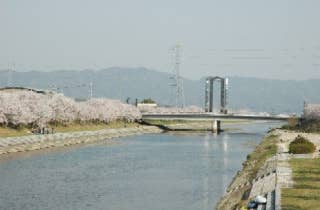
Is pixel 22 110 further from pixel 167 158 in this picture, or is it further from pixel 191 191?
pixel 191 191

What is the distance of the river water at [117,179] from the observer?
102ft

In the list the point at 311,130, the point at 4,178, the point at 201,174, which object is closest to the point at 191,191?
the point at 201,174

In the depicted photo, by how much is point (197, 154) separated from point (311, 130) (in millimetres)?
38619

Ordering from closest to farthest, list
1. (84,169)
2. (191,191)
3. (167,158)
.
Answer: (191,191)
(84,169)
(167,158)

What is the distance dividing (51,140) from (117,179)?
3181 cm

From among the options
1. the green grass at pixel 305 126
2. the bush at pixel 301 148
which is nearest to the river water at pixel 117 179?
the bush at pixel 301 148

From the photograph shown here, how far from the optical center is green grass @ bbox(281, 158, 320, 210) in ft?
72.5

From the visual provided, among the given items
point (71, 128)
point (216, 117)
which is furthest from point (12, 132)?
point (216, 117)

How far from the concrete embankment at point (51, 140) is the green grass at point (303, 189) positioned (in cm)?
3170

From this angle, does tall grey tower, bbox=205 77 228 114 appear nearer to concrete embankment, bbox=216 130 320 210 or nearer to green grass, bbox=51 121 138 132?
green grass, bbox=51 121 138 132

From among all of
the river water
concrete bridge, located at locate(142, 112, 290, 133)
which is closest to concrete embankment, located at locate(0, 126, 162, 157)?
the river water

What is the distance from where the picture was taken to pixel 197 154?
62.0 metres

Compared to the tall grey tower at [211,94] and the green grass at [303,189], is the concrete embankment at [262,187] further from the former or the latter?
the tall grey tower at [211,94]

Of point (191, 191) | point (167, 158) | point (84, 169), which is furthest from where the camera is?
point (167, 158)
